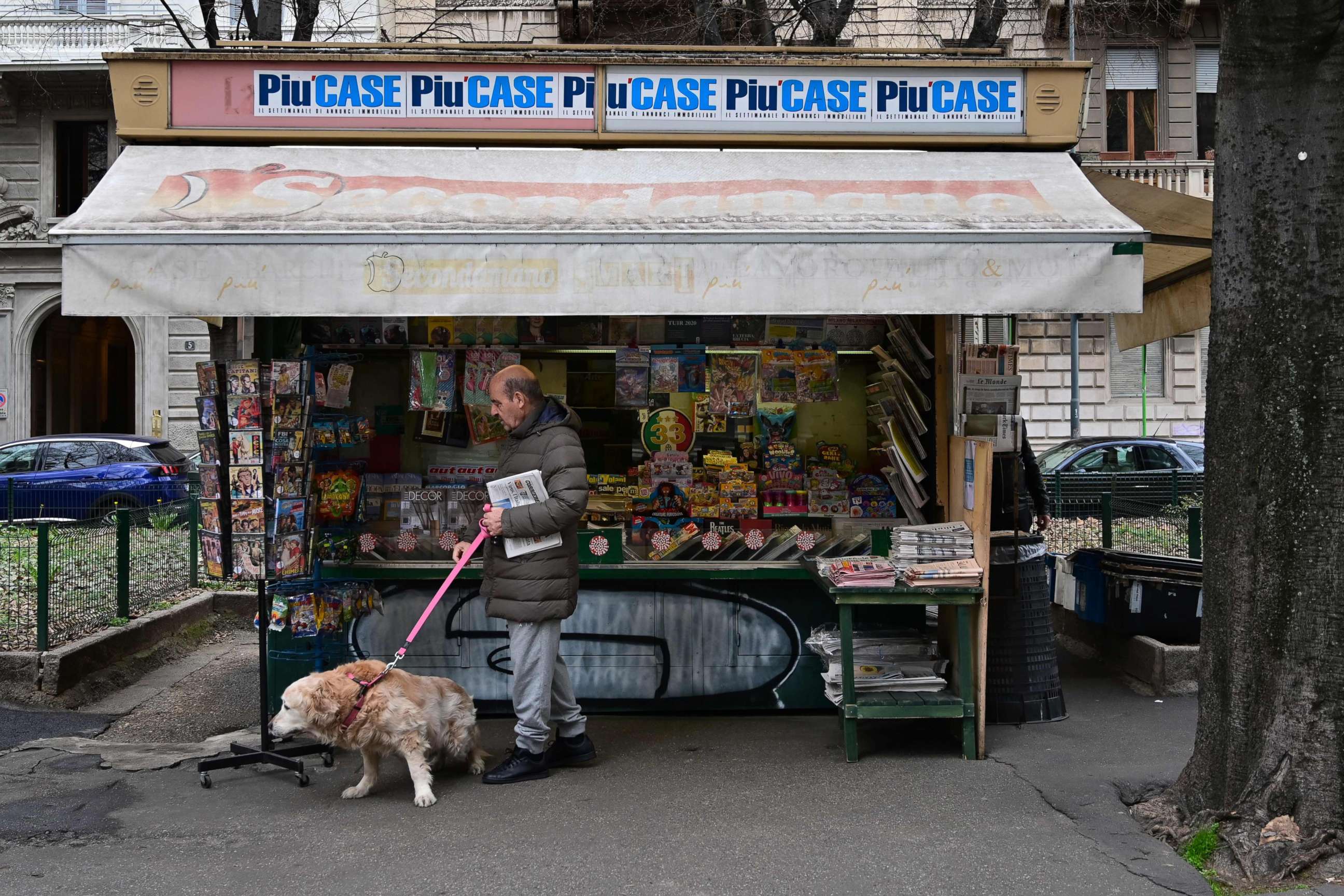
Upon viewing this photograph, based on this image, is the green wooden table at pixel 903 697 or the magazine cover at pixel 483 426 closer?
the green wooden table at pixel 903 697

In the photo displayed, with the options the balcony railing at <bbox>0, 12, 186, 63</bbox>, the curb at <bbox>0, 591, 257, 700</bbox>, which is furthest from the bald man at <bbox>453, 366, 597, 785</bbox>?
the balcony railing at <bbox>0, 12, 186, 63</bbox>

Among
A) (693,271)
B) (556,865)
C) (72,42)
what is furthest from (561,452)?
(72,42)

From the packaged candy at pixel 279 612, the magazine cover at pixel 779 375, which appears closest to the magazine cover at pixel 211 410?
the packaged candy at pixel 279 612

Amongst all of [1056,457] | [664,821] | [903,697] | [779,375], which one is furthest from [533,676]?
[1056,457]

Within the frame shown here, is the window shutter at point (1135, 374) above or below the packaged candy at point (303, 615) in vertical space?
above

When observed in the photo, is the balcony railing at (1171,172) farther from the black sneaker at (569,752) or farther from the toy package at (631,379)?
the black sneaker at (569,752)

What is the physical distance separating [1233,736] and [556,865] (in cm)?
262

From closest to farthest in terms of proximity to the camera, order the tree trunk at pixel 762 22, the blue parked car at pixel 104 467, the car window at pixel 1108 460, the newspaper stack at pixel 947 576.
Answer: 1. the newspaper stack at pixel 947 576
2. the tree trunk at pixel 762 22
3. the car window at pixel 1108 460
4. the blue parked car at pixel 104 467

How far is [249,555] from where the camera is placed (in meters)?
5.45

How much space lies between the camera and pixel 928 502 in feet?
21.7

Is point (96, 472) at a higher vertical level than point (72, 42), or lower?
lower

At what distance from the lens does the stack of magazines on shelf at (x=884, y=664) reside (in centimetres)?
578

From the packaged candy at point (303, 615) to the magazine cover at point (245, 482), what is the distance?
2.20 feet

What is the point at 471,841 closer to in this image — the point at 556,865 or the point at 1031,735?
the point at 556,865
